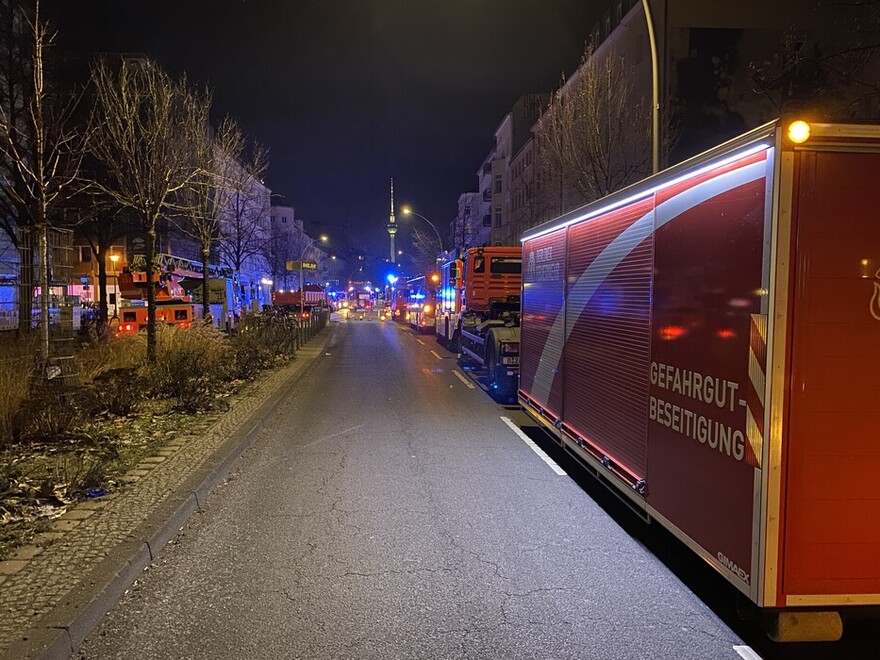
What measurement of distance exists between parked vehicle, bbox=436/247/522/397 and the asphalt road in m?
4.68

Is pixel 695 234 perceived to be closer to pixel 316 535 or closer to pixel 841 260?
pixel 841 260

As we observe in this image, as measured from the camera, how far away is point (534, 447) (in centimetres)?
858

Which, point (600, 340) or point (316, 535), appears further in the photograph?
point (600, 340)

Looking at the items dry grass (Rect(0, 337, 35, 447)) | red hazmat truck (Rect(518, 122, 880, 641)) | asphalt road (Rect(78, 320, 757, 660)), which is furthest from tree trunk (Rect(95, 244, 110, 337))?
red hazmat truck (Rect(518, 122, 880, 641))

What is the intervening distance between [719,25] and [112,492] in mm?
32543

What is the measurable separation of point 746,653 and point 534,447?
202 inches

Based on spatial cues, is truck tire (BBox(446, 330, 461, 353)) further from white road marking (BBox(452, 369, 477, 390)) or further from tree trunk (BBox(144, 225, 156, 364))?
tree trunk (BBox(144, 225, 156, 364))

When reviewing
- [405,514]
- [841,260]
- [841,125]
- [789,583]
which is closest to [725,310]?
[841,260]

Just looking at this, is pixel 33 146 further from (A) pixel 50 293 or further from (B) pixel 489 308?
(B) pixel 489 308

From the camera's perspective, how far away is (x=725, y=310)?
3.69m

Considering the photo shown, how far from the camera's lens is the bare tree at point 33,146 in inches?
335

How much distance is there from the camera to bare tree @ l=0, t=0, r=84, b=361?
8.51 meters

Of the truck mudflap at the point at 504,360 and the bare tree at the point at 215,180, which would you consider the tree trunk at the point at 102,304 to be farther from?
the truck mudflap at the point at 504,360

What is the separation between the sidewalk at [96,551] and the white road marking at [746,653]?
3.65 meters
